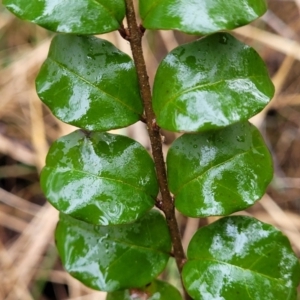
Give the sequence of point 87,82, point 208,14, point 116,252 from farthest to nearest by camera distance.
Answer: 1. point 116,252
2. point 87,82
3. point 208,14

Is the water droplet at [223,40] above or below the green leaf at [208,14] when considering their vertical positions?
below

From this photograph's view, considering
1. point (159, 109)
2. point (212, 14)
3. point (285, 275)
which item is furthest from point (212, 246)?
point (212, 14)

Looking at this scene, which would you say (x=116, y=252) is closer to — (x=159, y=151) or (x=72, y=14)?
(x=159, y=151)

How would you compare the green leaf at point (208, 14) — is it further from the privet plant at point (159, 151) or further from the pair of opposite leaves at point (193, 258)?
the pair of opposite leaves at point (193, 258)

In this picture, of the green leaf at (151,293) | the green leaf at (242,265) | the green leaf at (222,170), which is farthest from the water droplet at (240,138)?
the green leaf at (151,293)

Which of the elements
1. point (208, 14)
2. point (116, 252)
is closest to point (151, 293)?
point (116, 252)

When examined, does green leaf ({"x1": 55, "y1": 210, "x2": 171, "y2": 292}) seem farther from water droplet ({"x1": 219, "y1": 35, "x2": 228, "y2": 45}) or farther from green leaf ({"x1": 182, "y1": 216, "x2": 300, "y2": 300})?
water droplet ({"x1": 219, "y1": 35, "x2": 228, "y2": 45})

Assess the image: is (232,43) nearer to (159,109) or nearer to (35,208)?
(159,109)
